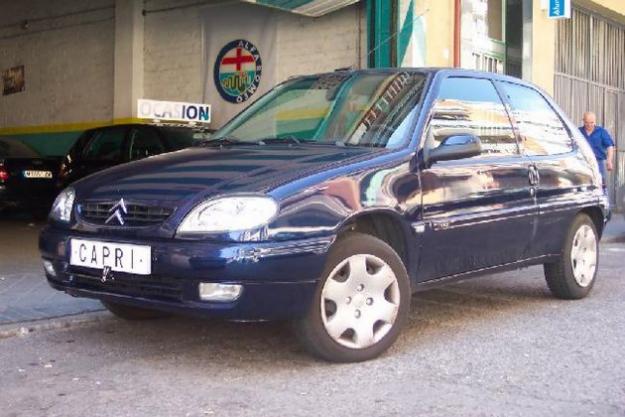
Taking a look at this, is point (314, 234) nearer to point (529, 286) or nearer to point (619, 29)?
point (529, 286)

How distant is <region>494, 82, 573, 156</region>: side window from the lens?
5.68m

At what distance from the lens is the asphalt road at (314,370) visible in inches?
143

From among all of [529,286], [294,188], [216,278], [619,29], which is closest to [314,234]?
[294,188]

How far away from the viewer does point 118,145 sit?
11.2 meters

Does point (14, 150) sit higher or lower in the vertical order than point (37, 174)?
higher

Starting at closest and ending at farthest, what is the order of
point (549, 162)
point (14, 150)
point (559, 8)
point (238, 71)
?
point (549, 162)
point (14, 150)
point (238, 71)
point (559, 8)

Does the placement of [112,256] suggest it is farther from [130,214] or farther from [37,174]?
[37,174]

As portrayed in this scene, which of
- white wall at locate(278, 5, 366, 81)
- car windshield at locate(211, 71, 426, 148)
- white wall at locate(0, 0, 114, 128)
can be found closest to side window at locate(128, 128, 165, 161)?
white wall at locate(278, 5, 366, 81)

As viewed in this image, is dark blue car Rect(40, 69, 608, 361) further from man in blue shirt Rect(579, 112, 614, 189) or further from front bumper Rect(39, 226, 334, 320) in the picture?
man in blue shirt Rect(579, 112, 614, 189)

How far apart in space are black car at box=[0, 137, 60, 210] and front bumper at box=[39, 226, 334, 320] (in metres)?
8.02

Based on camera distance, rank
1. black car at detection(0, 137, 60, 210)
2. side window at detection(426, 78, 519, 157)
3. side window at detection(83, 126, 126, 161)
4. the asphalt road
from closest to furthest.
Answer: the asphalt road
side window at detection(426, 78, 519, 157)
side window at detection(83, 126, 126, 161)
black car at detection(0, 137, 60, 210)

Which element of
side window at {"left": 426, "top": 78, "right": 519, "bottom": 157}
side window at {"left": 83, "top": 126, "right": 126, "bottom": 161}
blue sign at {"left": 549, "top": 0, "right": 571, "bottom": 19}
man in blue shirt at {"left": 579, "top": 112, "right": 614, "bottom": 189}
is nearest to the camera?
side window at {"left": 426, "top": 78, "right": 519, "bottom": 157}

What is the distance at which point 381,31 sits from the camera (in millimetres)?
10758

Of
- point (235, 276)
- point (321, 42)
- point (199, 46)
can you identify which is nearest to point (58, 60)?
point (199, 46)
